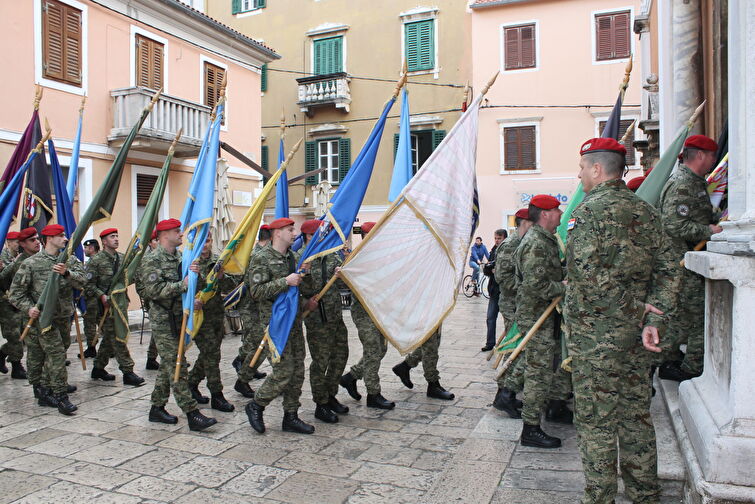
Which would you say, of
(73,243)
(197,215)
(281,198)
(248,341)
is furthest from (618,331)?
(73,243)

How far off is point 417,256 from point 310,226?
4.18 feet

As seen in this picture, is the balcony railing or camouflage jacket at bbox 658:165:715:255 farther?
the balcony railing

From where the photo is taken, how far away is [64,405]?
5.99m

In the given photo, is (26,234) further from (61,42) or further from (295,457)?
(61,42)

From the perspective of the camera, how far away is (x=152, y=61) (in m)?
15.2

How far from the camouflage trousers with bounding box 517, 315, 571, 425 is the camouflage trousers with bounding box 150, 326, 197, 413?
2.87 m

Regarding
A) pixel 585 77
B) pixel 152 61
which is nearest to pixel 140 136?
pixel 152 61

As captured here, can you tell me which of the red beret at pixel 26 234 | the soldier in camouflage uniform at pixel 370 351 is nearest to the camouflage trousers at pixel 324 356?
the soldier in camouflage uniform at pixel 370 351

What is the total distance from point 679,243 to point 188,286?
4.03m

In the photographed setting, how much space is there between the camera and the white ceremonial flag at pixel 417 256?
18.2ft

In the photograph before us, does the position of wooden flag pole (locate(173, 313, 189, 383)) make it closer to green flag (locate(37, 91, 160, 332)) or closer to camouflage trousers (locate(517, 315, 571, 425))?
green flag (locate(37, 91, 160, 332))

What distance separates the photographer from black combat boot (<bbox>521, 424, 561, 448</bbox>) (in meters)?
4.73

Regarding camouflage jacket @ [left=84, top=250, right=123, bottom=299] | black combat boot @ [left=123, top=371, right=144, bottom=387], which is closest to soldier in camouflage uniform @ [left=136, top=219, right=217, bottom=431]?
black combat boot @ [left=123, top=371, right=144, bottom=387]

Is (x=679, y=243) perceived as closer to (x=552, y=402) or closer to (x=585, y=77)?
(x=552, y=402)
